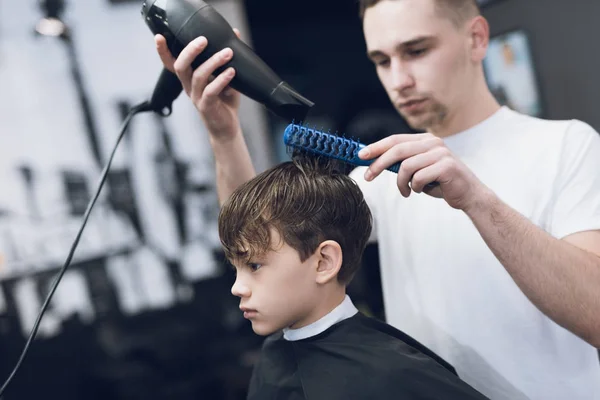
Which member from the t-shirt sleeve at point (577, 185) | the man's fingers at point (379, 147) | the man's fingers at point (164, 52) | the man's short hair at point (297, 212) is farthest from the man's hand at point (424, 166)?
the man's fingers at point (164, 52)

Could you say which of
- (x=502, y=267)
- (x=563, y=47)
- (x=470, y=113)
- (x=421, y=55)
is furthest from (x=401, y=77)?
(x=563, y=47)

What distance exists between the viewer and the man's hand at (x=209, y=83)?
1.04 metres

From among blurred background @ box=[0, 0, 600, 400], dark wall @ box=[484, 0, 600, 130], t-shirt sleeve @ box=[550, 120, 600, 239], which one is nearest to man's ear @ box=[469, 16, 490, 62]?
t-shirt sleeve @ box=[550, 120, 600, 239]

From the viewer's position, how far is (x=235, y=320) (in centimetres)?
334

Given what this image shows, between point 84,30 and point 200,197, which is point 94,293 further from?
point 84,30

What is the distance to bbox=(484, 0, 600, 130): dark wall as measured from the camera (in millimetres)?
1696

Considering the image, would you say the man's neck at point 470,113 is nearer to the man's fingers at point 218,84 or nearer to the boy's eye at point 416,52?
the boy's eye at point 416,52

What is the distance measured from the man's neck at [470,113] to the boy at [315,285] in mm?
385

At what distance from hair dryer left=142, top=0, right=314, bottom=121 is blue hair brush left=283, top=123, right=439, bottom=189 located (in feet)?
0.45

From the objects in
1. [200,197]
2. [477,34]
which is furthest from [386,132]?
[477,34]

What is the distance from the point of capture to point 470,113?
1.33 m

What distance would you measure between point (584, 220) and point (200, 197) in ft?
8.27

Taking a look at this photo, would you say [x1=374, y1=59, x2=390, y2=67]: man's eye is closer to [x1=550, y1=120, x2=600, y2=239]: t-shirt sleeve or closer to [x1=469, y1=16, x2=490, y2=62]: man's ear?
[x1=469, y1=16, x2=490, y2=62]: man's ear

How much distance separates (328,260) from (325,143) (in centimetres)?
26
